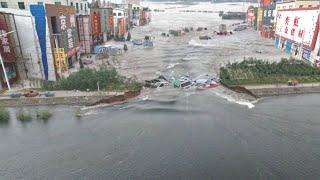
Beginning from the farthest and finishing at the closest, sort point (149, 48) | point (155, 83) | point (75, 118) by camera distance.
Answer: point (149, 48), point (155, 83), point (75, 118)

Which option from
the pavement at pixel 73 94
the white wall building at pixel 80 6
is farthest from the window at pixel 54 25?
the white wall building at pixel 80 6

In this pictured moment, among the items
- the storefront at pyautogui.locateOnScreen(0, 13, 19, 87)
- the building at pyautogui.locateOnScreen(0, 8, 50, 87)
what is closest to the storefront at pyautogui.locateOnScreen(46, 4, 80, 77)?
the building at pyautogui.locateOnScreen(0, 8, 50, 87)

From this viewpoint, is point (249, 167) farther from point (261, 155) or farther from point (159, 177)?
point (159, 177)

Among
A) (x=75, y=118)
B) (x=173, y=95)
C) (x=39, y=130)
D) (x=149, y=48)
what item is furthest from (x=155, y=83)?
(x=149, y=48)

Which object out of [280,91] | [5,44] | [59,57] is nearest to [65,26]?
[59,57]

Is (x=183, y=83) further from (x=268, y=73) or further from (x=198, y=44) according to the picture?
(x=198, y=44)

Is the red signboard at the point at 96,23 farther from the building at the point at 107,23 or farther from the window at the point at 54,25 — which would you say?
the window at the point at 54,25
